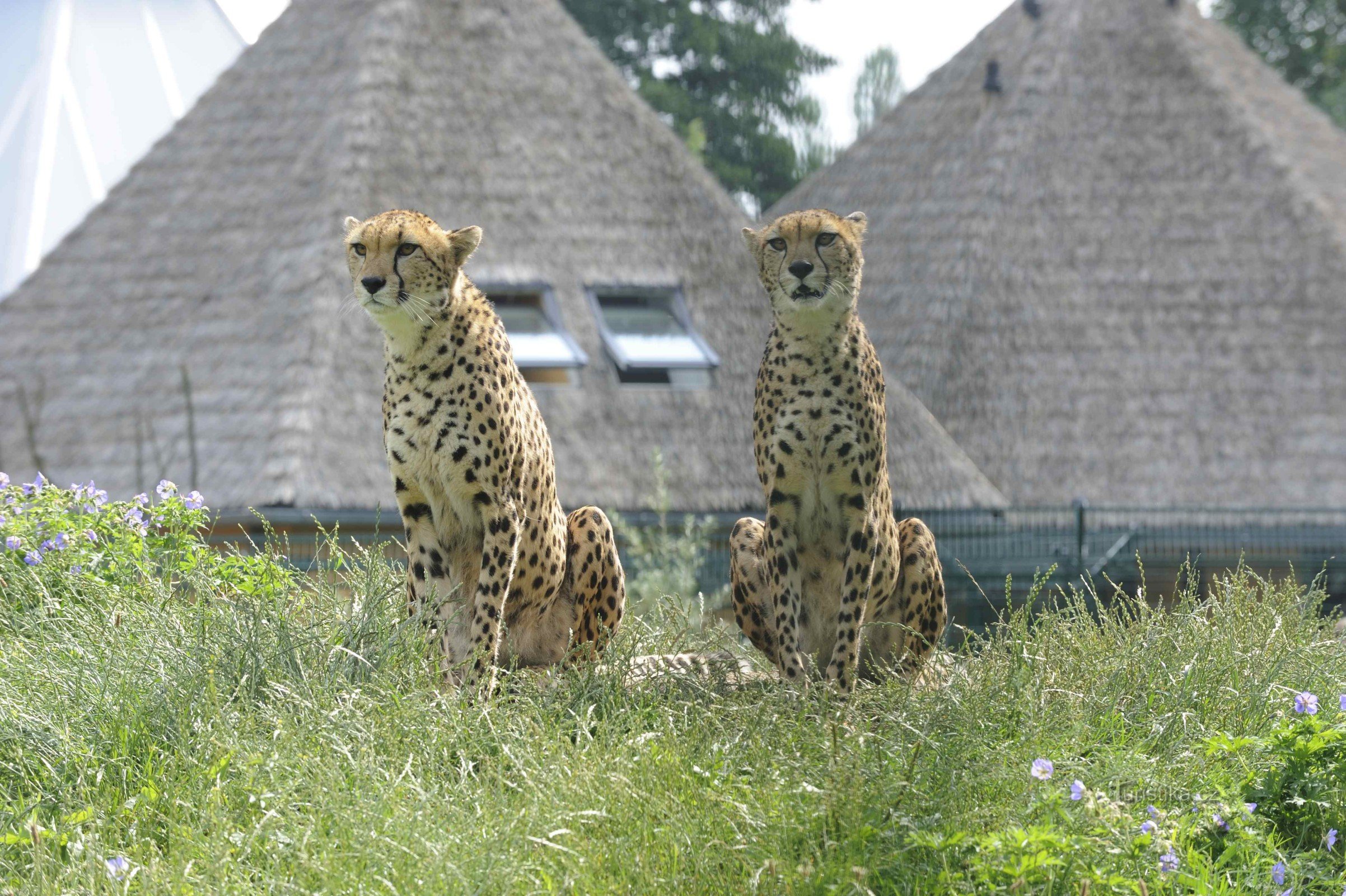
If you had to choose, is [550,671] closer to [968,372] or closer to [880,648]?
[880,648]

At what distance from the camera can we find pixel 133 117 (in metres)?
17.7

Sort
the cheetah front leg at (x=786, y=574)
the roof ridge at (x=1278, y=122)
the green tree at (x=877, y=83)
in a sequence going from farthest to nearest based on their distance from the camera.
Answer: the green tree at (x=877, y=83) < the roof ridge at (x=1278, y=122) < the cheetah front leg at (x=786, y=574)

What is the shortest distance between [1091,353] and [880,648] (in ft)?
33.9

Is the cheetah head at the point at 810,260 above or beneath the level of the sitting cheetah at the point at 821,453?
above

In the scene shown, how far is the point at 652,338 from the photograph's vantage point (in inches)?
559

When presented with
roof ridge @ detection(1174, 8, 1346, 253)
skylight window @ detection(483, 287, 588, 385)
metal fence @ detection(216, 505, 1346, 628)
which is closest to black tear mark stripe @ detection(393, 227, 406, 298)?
metal fence @ detection(216, 505, 1346, 628)

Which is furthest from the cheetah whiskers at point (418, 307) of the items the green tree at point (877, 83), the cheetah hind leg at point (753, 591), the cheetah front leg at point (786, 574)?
the green tree at point (877, 83)

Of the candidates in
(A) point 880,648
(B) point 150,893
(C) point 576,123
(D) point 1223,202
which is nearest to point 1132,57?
(D) point 1223,202

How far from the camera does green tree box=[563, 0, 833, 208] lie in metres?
29.3

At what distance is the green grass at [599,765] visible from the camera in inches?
151

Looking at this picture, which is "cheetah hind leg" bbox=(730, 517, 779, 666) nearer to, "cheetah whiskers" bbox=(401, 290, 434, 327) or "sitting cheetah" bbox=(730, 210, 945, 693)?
"sitting cheetah" bbox=(730, 210, 945, 693)

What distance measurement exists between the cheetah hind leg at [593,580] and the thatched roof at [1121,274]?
9.42m

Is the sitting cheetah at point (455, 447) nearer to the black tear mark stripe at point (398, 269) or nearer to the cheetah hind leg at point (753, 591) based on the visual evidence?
the black tear mark stripe at point (398, 269)

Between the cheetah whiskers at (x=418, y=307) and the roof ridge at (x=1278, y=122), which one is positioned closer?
the cheetah whiskers at (x=418, y=307)
